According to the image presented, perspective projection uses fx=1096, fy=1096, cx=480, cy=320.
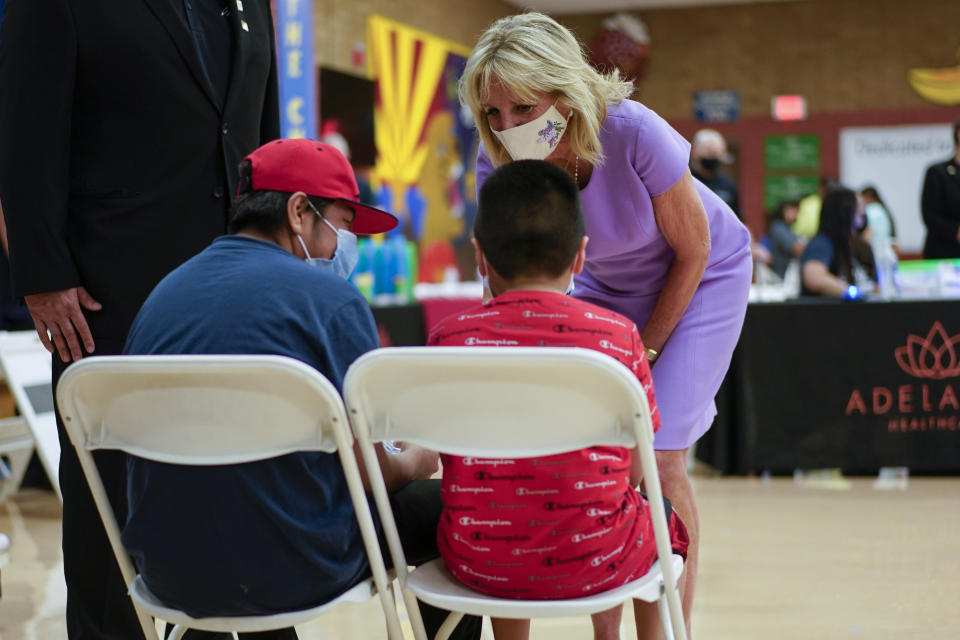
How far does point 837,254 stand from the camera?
17.1 ft

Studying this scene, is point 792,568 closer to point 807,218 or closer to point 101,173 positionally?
point 101,173

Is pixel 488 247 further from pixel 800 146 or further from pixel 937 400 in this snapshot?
pixel 800 146

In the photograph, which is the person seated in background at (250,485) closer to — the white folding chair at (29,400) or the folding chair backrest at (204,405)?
the folding chair backrest at (204,405)

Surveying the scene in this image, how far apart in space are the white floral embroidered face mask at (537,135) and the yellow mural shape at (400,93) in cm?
740

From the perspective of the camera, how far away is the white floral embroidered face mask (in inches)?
81.1

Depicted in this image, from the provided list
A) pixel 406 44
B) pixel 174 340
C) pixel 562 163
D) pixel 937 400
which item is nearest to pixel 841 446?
pixel 937 400

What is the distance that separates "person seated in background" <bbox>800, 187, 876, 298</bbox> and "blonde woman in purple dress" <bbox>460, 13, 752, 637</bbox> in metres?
2.98

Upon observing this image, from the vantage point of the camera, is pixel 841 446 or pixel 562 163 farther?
pixel 841 446

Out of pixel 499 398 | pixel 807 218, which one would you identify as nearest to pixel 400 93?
pixel 807 218

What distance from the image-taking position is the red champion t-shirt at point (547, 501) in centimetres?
152

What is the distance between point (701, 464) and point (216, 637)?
3.55 meters

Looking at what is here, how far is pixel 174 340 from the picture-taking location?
160 centimetres

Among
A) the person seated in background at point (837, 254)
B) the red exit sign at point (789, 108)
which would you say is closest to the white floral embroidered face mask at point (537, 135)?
the person seated in background at point (837, 254)

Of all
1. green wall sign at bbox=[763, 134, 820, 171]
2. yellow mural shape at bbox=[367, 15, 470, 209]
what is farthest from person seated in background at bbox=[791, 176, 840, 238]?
yellow mural shape at bbox=[367, 15, 470, 209]
